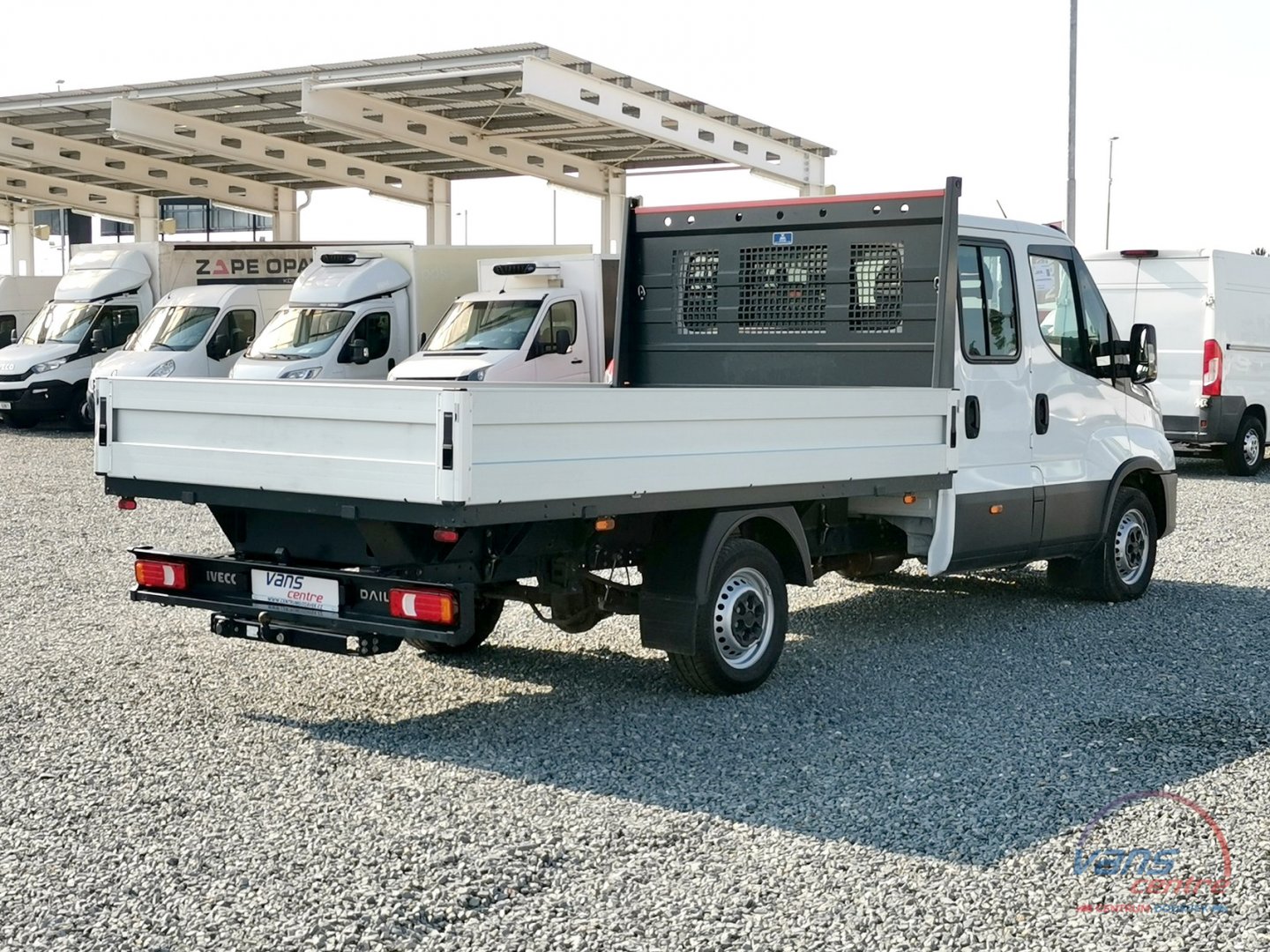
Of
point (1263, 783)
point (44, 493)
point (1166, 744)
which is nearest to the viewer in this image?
point (1263, 783)

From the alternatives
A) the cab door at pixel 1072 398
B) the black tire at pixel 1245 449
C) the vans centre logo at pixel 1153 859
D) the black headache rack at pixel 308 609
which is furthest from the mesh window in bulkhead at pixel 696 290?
the black tire at pixel 1245 449

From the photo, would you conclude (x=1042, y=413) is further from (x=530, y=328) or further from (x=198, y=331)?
(x=198, y=331)

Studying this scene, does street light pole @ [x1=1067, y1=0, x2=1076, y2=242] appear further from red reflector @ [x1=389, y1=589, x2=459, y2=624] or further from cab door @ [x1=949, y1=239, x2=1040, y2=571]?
red reflector @ [x1=389, y1=589, x2=459, y2=624]

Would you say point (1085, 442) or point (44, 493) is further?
point (44, 493)

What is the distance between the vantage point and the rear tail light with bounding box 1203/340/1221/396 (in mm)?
18094

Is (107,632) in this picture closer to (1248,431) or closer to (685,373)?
(685,373)

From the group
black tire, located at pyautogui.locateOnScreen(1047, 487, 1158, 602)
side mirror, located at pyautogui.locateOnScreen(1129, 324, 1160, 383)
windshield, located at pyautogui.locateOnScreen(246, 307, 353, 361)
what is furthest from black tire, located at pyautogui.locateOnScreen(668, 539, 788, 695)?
windshield, located at pyautogui.locateOnScreen(246, 307, 353, 361)

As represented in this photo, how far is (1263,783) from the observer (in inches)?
231

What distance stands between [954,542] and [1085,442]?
5.36ft

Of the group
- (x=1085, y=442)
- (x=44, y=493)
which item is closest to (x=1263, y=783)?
(x=1085, y=442)

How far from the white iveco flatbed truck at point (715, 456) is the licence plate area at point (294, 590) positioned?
0.04ft

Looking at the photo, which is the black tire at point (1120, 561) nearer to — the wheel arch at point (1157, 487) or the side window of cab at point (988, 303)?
the wheel arch at point (1157, 487)

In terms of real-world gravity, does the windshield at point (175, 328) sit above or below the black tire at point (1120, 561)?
above

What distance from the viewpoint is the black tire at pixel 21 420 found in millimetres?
26406
